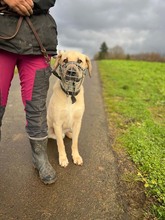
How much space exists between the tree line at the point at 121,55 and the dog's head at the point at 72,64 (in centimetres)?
5084

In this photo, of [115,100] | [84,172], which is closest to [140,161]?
[84,172]

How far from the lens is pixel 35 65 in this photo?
2639 mm

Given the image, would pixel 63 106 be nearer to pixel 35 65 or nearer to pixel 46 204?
pixel 35 65

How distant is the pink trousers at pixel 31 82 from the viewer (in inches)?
99.5

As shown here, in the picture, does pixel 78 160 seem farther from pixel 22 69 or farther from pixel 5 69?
pixel 5 69

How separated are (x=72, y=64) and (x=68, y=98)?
0.43 metres

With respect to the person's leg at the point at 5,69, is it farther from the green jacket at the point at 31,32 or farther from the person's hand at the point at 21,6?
the person's hand at the point at 21,6

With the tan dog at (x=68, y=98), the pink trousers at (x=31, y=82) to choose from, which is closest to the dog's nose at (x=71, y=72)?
the tan dog at (x=68, y=98)

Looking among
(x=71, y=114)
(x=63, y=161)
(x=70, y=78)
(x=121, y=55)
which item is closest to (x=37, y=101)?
(x=70, y=78)

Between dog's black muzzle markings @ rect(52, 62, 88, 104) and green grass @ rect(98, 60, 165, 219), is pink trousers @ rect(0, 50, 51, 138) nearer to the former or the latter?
dog's black muzzle markings @ rect(52, 62, 88, 104)

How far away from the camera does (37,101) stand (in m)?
2.73

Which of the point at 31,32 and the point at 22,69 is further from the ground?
→ the point at 31,32

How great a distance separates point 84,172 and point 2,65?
5.04 ft

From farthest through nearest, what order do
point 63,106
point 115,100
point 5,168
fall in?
point 115,100 < point 63,106 < point 5,168
